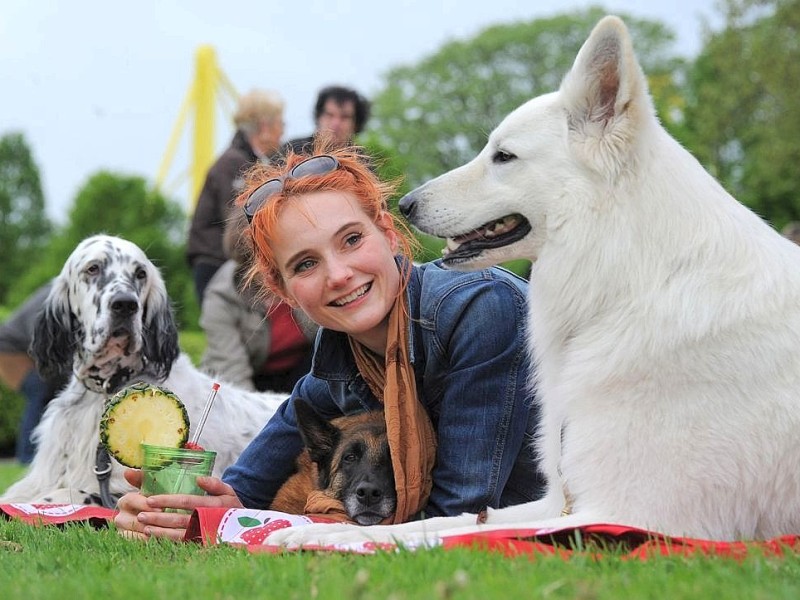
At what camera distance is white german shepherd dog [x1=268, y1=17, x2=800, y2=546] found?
9.49ft

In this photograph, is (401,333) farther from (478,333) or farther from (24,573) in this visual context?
(24,573)

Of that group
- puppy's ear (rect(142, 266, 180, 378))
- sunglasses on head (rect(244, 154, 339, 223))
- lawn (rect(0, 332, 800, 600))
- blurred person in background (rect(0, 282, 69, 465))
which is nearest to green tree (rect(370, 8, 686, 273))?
blurred person in background (rect(0, 282, 69, 465))

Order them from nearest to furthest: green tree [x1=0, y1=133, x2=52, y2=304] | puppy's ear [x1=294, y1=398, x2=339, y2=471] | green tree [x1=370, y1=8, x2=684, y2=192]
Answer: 1. puppy's ear [x1=294, y1=398, x2=339, y2=471]
2. green tree [x1=0, y1=133, x2=52, y2=304]
3. green tree [x1=370, y1=8, x2=684, y2=192]

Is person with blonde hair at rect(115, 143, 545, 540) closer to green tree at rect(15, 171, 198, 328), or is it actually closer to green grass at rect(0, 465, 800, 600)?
green grass at rect(0, 465, 800, 600)

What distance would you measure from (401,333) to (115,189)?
17799 mm

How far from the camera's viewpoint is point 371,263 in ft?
12.1

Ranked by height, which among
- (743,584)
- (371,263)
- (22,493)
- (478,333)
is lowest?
(22,493)

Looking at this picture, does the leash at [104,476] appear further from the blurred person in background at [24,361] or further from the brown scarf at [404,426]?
the blurred person in background at [24,361]

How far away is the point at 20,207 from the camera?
35.2 meters

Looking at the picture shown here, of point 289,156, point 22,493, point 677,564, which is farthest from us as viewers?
point 22,493

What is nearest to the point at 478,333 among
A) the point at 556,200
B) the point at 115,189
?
the point at 556,200

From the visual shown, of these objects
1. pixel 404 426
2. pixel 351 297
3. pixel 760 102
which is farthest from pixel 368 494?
pixel 760 102

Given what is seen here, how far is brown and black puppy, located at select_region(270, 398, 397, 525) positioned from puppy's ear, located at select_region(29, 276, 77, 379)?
1524 millimetres

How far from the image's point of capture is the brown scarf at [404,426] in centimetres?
370
